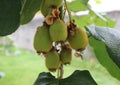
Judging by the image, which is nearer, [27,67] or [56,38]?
[56,38]

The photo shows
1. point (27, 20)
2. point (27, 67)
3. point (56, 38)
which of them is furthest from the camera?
point (27, 67)

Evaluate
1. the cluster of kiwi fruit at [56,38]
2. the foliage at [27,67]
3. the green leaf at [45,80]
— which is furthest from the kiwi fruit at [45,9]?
the foliage at [27,67]

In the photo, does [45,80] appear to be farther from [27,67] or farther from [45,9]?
[27,67]

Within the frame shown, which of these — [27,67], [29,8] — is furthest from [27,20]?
[27,67]

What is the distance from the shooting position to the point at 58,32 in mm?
504

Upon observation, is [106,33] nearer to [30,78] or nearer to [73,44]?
[73,44]

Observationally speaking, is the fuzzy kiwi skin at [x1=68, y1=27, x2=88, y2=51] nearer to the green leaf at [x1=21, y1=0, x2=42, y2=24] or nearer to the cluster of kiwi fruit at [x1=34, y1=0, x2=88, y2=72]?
the cluster of kiwi fruit at [x1=34, y1=0, x2=88, y2=72]

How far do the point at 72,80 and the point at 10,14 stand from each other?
0.46ft

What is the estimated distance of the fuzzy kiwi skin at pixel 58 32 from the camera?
0.50 m

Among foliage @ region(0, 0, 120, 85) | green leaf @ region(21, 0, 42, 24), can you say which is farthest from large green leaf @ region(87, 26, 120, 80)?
green leaf @ region(21, 0, 42, 24)

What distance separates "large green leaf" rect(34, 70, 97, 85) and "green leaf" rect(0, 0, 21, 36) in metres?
0.10

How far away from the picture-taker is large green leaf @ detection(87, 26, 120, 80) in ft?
1.61

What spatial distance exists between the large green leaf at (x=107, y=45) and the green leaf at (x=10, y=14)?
0.36 ft

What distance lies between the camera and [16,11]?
0.53m
